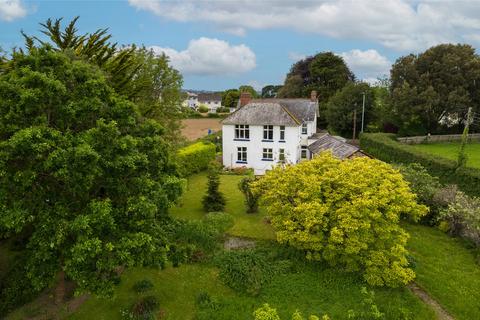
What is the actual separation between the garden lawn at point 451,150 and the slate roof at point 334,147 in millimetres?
14643

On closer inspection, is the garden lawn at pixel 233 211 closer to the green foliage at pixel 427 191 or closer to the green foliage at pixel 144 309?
the green foliage at pixel 144 309

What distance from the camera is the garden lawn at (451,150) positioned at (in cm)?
4109

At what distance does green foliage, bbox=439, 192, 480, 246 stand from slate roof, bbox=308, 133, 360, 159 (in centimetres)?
1081

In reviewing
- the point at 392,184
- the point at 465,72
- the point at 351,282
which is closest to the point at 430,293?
the point at 351,282

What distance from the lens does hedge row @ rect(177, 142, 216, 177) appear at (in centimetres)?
3497

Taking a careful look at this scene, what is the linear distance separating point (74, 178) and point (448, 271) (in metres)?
17.3

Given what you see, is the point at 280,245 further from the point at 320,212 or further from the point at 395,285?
the point at 395,285

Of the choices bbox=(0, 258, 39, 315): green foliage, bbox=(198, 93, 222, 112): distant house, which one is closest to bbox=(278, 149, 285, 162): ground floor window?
bbox=(0, 258, 39, 315): green foliage

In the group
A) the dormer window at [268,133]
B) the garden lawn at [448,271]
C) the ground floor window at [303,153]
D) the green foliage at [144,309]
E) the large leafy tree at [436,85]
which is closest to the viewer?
the green foliage at [144,309]

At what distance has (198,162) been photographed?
1476 inches

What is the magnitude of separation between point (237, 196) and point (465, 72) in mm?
41323

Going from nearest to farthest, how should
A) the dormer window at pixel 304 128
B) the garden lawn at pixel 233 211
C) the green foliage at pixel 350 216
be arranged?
the green foliage at pixel 350 216 → the garden lawn at pixel 233 211 → the dormer window at pixel 304 128

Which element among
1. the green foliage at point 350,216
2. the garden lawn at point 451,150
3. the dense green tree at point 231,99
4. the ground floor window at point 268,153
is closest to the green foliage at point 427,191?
the green foliage at point 350,216

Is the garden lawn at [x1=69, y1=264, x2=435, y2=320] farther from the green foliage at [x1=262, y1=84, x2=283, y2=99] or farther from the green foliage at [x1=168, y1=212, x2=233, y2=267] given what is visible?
the green foliage at [x1=262, y1=84, x2=283, y2=99]
